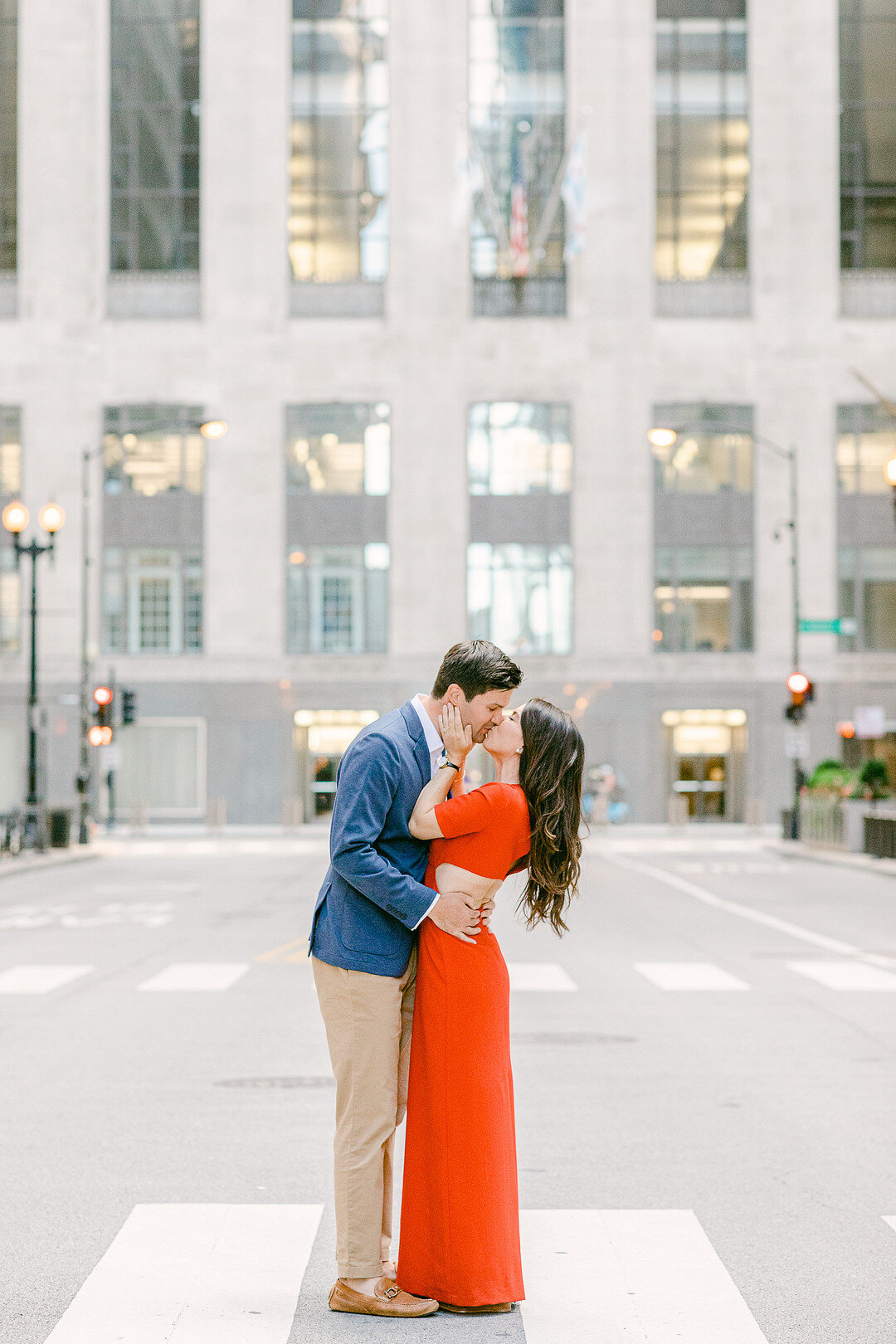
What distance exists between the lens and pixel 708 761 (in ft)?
178

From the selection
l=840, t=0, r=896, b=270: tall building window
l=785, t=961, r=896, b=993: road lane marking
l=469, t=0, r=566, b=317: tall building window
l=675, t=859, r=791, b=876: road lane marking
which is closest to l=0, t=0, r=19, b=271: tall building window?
l=469, t=0, r=566, b=317: tall building window

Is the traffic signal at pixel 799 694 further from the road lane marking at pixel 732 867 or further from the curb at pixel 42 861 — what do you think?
the curb at pixel 42 861

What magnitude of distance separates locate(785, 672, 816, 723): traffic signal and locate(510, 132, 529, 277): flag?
18984 mm

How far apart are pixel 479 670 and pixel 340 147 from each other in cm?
5233

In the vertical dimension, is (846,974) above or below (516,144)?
below

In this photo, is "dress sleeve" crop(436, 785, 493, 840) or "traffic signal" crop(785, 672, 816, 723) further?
"traffic signal" crop(785, 672, 816, 723)

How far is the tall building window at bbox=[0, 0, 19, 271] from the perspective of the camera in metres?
55.5

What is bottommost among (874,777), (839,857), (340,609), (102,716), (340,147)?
(839,857)

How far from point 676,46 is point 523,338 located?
1075 cm

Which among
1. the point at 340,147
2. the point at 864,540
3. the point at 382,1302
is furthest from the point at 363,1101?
the point at 340,147

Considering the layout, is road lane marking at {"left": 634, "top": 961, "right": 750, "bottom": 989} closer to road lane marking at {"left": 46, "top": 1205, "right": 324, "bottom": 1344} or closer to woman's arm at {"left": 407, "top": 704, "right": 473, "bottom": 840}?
road lane marking at {"left": 46, "top": 1205, "right": 324, "bottom": 1344}

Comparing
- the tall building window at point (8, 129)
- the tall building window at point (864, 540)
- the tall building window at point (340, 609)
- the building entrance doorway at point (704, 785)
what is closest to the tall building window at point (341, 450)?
the tall building window at point (340, 609)

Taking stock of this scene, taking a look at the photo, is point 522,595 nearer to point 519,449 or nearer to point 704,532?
point 519,449

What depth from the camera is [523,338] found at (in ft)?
179
